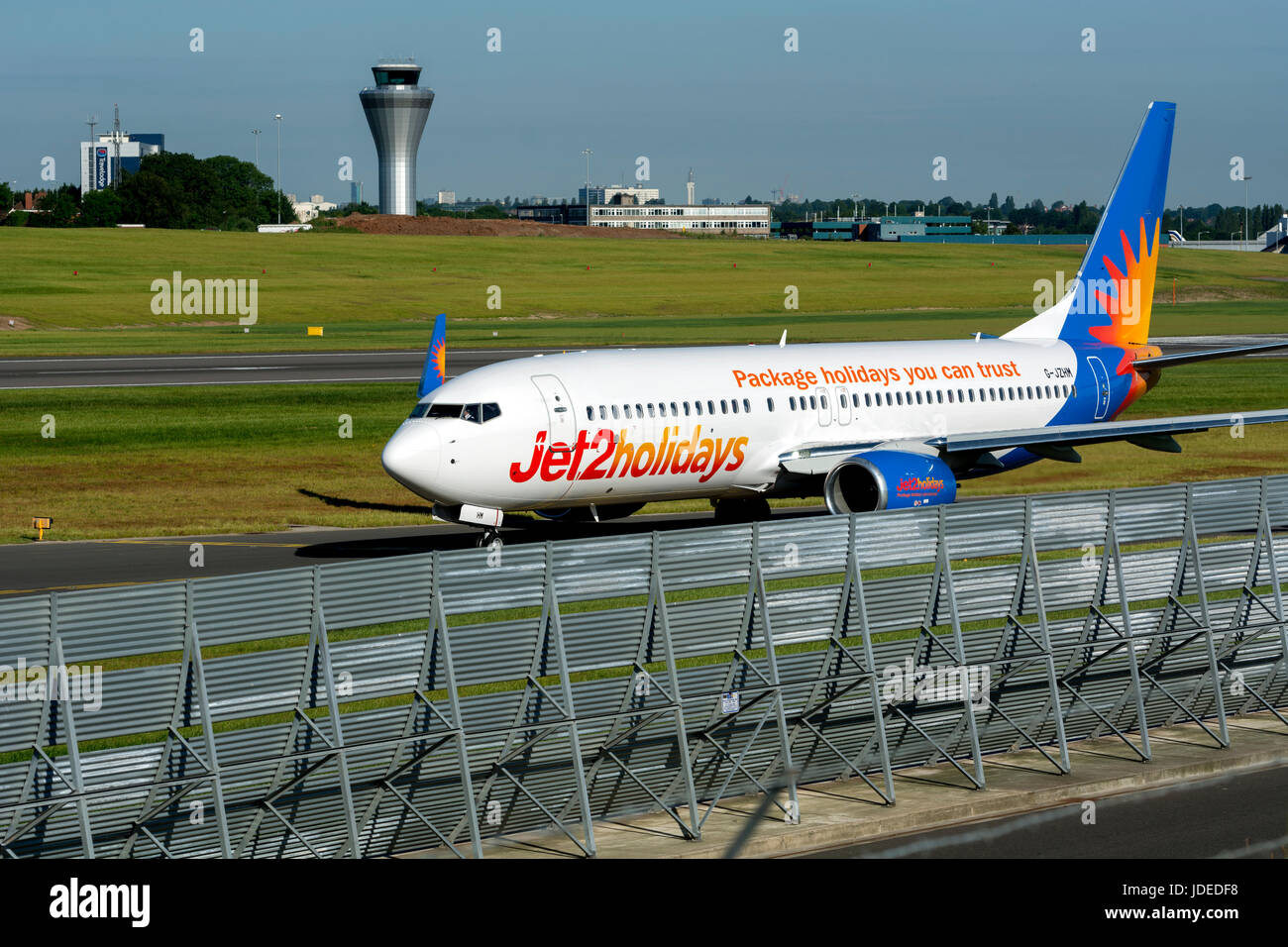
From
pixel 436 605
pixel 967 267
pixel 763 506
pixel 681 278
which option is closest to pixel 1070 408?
pixel 763 506

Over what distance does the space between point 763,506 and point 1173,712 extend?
1759 cm

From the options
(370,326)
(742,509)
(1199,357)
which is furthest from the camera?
(370,326)

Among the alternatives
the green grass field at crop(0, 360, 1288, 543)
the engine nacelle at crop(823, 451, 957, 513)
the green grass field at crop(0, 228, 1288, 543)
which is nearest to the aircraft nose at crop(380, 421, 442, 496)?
the engine nacelle at crop(823, 451, 957, 513)

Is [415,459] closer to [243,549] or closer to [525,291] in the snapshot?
[243,549]

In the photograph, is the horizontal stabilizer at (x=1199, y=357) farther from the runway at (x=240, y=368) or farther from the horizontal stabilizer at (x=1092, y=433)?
the runway at (x=240, y=368)

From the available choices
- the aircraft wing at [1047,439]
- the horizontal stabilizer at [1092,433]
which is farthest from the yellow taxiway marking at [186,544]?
the horizontal stabilizer at [1092,433]

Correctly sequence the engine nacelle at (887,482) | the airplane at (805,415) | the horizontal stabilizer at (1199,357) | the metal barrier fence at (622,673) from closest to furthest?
1. the metal barrier fence at (622,673)
2. the airplane at (805,415)
3. the engine nacelle at (887,482)
4. the horizontal stabilizer at (1199,357)

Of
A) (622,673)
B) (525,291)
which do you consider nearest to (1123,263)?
(622,673)

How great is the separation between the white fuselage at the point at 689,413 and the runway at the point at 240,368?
39853 mm

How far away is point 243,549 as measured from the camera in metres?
39.0

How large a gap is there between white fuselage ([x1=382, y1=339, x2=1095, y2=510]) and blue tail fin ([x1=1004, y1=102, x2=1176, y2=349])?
287cm

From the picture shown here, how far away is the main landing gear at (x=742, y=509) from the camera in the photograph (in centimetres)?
4044

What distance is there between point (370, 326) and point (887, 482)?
8760 centimetres
